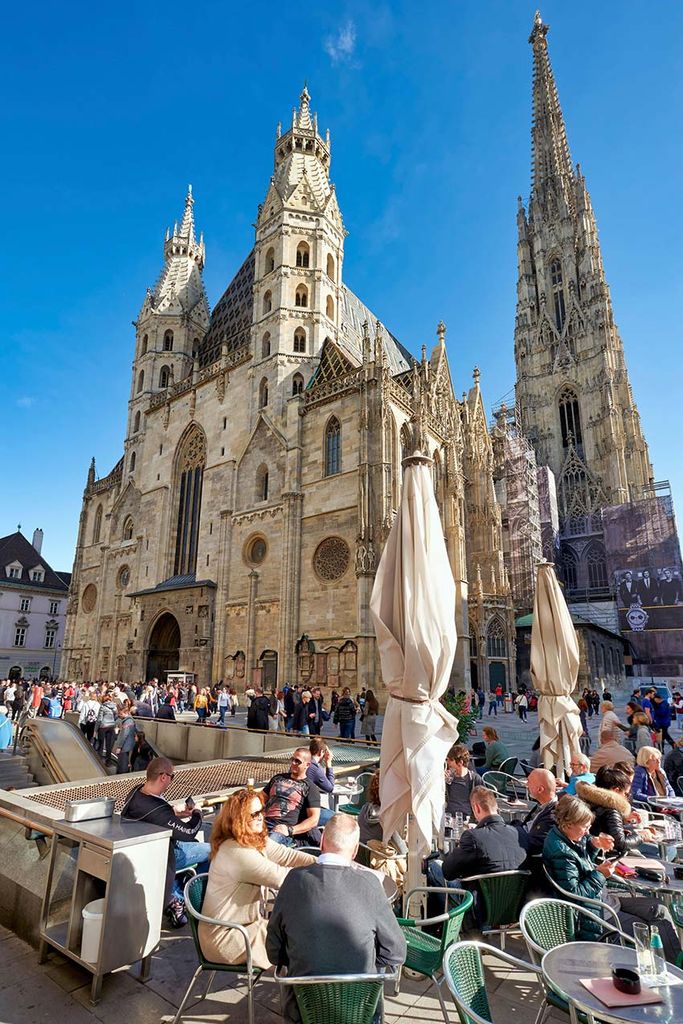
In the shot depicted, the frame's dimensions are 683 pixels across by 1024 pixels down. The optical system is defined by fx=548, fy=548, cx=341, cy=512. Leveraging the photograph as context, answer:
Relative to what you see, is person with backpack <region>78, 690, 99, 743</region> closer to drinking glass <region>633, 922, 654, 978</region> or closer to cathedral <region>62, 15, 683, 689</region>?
cathedral <region>62, 15, 683, 689</region>

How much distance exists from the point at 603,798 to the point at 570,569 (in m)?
46.3

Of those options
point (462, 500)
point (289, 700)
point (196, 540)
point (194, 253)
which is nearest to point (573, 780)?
point (289, 700)

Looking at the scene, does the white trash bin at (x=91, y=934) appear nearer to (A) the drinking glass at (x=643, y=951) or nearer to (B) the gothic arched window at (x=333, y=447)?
(A) the drinking glass at (x=643, y=951)

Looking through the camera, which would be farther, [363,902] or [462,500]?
[462,500]

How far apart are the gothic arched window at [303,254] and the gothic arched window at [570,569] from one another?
33.3 metres

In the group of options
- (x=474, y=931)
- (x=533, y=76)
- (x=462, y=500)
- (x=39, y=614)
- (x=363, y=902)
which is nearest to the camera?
(x=363, y=902)

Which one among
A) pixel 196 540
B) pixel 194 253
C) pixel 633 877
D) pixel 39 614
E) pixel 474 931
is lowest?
pixel 474 931

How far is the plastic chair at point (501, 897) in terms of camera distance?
3.69 meters

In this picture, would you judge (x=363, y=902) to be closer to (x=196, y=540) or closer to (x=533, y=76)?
(x=196, y=540)

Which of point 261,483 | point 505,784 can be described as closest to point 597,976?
point 505,784

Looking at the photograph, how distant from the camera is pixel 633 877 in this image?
419cm

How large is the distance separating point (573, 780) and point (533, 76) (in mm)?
88819

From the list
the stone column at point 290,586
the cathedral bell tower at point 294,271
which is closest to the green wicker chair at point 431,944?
the stone column at point 290,586

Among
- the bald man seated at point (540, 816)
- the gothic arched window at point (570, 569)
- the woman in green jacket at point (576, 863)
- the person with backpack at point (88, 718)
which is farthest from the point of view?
the gothic arched window at point (570, 569)
